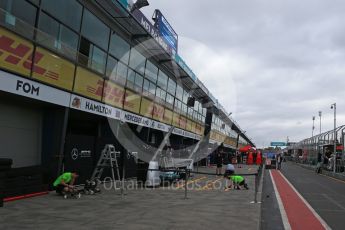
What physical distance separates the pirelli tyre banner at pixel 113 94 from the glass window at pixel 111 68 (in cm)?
33

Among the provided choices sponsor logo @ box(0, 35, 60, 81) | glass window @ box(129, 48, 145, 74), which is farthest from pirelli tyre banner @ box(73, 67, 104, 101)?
glass window @ box(129, 48, 145, 74)

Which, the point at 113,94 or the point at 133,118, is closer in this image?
the point at 113,94

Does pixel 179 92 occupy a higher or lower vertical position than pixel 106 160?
higher

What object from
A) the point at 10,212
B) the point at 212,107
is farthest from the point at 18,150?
the point at 212,107

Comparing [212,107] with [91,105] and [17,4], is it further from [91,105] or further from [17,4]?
[17,4]

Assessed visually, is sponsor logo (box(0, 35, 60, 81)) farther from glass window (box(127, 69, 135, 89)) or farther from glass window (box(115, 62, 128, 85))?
glass window (box(127, 69, 135, 89))

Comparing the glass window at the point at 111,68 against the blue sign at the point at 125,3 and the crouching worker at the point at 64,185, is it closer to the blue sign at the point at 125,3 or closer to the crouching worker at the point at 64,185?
the blue sign at the point at 125,3

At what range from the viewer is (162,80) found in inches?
1129

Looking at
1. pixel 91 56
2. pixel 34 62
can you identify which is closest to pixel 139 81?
pixel 91 56

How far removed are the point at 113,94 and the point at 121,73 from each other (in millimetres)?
1412

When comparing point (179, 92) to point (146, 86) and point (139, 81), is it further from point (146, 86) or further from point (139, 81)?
point (139, 81)

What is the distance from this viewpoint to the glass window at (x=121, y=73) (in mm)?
20156

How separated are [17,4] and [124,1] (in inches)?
217

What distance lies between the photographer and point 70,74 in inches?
609
